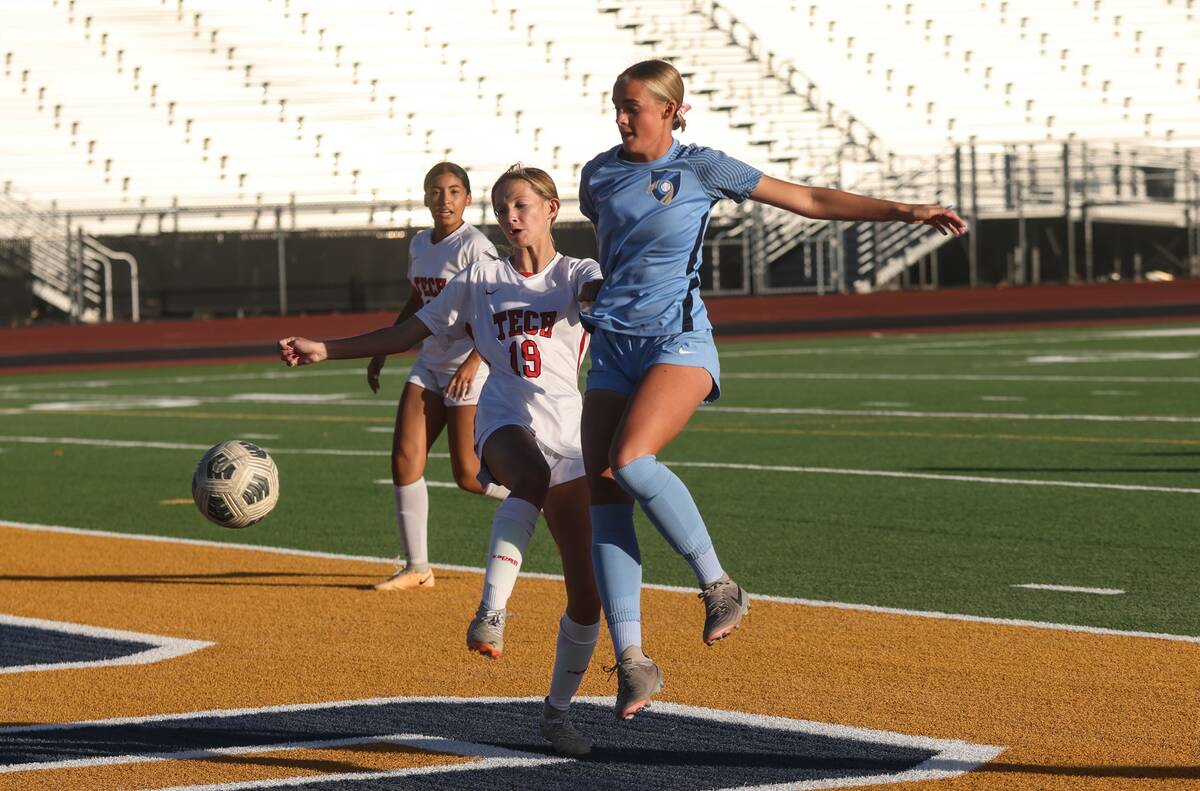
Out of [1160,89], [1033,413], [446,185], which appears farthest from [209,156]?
[446,185]

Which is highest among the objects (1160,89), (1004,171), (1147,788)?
(1160,89)

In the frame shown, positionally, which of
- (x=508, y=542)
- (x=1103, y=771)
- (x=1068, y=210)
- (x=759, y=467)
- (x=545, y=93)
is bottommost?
(x=1103, y=771)

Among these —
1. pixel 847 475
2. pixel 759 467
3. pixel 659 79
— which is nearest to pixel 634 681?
pixel 659 79

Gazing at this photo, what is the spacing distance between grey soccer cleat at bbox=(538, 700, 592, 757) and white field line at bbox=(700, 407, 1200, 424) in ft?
36.2

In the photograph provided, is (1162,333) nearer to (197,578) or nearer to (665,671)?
(197,578)

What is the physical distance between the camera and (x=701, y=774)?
5055mm

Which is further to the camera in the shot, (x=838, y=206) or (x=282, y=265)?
(x=282, y=265)

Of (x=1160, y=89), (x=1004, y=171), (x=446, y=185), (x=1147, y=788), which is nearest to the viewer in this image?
(x=1147, y=788)

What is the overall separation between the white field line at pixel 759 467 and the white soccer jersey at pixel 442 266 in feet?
14.3

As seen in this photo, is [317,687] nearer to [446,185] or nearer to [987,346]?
[446,185]

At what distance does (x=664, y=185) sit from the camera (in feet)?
18.2

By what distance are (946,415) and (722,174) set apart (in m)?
11.3

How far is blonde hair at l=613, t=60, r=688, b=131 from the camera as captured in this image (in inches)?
217

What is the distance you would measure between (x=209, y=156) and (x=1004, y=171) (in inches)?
597
